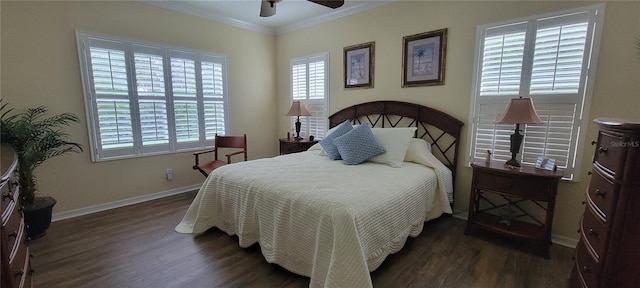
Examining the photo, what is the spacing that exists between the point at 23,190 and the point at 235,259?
6.93 ft

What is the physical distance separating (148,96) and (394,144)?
10.0 feet

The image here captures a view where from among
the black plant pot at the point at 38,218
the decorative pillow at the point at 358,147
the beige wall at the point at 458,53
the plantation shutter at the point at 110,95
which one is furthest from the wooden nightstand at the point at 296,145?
the black plant pot at the point at 38,218

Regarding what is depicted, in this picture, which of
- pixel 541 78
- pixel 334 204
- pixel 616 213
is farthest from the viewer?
pixel 541 78

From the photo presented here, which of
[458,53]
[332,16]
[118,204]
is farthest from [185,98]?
[458,53]

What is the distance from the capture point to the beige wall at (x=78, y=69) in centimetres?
259

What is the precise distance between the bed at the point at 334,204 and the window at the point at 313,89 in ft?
3.82

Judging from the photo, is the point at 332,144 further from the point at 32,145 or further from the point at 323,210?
the point at 32,145

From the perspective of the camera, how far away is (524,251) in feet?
7.45

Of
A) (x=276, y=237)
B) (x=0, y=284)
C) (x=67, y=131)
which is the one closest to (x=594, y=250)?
(x=276, y=237)

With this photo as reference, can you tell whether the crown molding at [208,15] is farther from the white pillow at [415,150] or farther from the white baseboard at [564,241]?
the white baseboard at [564,241]

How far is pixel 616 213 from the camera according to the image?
4.11ft

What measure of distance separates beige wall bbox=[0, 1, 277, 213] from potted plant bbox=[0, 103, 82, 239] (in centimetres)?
11

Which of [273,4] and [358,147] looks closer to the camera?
[273,4]

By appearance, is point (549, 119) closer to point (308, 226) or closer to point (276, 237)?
point (308, 226)
